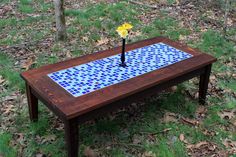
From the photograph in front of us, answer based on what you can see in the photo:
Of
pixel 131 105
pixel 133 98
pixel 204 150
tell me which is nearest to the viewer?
pixel 133 98

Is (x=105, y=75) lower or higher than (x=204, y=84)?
higher

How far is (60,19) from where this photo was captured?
5844 mm

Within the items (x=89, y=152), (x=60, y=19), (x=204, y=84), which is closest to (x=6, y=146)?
(x=89, y=152)

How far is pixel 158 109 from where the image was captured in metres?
4.27

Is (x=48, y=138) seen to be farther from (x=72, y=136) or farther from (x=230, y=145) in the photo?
(x=230, y=145)

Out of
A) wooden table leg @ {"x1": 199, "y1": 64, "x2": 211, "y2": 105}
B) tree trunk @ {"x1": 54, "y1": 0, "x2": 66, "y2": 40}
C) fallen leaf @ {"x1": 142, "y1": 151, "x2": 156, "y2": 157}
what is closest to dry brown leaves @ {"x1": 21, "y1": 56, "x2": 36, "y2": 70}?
tree trunk @ {"x1": 54, "y1": 0, "x2": 66, "y2": 40}

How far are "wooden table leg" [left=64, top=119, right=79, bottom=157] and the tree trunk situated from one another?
3109mm

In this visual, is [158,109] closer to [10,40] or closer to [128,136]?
[128,136]

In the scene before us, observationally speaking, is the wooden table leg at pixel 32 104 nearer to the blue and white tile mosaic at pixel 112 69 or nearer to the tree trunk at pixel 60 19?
the blue and white tile mosaic at pixel 112 69

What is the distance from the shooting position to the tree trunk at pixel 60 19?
5.76 m

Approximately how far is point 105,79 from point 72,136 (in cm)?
71

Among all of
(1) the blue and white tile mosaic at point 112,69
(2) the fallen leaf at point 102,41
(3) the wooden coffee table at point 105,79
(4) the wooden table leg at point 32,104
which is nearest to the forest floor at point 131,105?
(2) the fallen leaf at point 102,41

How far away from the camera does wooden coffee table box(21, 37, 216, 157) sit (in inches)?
122

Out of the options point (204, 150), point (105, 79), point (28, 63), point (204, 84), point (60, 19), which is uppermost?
point (105, 79)
